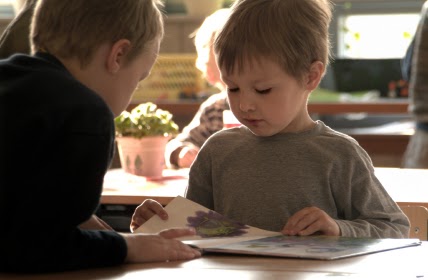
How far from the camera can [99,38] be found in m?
1.52

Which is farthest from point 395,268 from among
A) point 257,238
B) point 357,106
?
point 357,106

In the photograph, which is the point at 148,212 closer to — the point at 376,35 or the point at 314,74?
the point at 314,74

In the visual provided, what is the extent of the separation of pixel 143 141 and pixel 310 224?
133 cm

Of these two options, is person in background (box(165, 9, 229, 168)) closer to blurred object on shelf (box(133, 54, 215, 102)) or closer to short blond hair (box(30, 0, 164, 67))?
short blond hair (box(30, 0, 164, 67))

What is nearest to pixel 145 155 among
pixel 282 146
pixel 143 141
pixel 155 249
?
pixel 143 141

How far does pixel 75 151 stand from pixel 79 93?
95mm

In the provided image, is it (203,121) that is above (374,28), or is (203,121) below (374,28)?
below

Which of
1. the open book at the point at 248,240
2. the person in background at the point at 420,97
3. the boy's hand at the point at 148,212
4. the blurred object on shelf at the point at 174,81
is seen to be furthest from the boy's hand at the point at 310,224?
the blurred object on shelf at the point at 174,81

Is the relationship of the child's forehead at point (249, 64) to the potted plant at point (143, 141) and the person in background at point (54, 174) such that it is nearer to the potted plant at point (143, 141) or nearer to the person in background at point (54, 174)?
the person in background at point (54, 174)

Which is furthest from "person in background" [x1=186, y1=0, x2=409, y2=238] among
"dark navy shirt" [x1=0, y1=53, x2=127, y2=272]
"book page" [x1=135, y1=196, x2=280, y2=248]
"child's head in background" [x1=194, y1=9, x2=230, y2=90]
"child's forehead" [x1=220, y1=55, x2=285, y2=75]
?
"child's head in background" [x1=194, y1=9, x2=230, y2=90]

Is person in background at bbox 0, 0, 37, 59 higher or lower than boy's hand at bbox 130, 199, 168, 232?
higher

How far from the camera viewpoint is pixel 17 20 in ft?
9.44

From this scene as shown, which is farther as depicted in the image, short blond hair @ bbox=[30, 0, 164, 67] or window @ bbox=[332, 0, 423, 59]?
window @ bbox=[332, 0, 423, 59]

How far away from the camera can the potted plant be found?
2.89m
